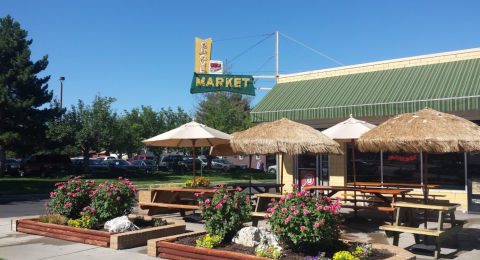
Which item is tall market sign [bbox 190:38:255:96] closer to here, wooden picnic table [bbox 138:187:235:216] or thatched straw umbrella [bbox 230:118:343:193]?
wooden picnic table [bbox 138:187:235:216]

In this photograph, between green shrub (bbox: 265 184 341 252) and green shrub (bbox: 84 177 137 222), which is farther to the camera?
green shrub (bbox: 84 177 137 222)

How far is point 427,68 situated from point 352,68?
2.66 m

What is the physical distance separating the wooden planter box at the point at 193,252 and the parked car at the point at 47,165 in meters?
26.3

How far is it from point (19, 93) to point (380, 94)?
25918mm

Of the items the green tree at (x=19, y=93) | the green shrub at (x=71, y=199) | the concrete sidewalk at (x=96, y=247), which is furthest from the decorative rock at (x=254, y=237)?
the green tree at (x=19, y=93)

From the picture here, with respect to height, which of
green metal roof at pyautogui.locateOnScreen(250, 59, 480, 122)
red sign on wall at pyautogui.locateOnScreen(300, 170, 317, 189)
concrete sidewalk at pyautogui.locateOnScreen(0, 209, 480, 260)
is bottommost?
concrete sidewalk at pyautogui.locateOnScreen(0, 209, 480, 260)

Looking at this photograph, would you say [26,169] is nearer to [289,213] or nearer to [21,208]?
[21,208]

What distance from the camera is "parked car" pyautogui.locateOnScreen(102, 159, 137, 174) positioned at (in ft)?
118

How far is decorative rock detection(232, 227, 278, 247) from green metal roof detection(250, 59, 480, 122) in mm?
7547

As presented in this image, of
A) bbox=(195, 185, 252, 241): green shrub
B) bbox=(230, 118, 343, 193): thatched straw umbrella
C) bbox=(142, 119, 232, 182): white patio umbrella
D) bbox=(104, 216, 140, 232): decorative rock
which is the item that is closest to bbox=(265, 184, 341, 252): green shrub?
bbox=(195, 185, 252, 241): green shrub

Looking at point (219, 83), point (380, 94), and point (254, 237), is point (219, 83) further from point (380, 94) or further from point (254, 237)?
point (254, 237)

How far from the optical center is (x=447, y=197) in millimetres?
13633

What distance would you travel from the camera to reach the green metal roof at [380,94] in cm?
1261

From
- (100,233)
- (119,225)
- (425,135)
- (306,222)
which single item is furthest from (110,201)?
(425,135)
